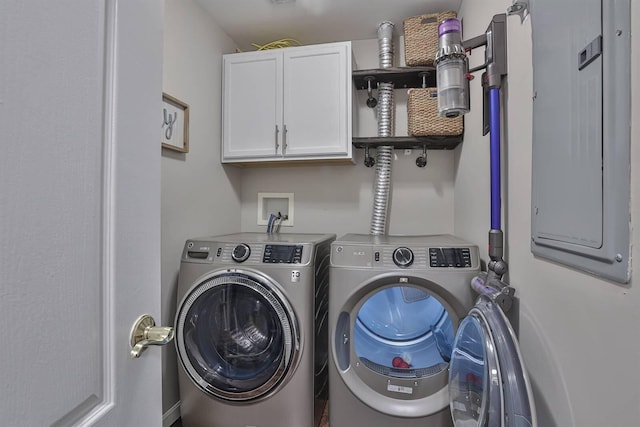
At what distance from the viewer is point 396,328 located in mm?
1489

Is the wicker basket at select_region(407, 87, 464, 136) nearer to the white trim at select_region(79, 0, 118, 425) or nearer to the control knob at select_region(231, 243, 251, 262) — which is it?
the control knob at select_region(231, 243, 251, 262)

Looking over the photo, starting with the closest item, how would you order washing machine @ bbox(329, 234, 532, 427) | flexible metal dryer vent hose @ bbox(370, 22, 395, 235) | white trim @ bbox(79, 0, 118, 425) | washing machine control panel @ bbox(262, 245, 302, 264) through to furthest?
white trim @ bbox(79, 0, 118, 425), washing machine @ bbox(329, 234, 532, 427), washing machine control panel @ bbox(262, 245, 302, 264), flexible metal dryer vent hose @ bbox(370, 22, 395, 235)

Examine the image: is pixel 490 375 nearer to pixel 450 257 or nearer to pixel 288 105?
pixel 450 257

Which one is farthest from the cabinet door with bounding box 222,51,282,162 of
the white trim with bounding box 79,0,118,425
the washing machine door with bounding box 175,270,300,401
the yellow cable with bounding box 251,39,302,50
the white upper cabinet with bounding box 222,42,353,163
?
the white trim with bounding box 79,0,118,425

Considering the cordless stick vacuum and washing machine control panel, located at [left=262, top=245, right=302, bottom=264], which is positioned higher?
Answer: the cordless stick vacuum

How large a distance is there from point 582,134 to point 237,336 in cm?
154

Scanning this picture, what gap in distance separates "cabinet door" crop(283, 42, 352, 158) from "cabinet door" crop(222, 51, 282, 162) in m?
0.07

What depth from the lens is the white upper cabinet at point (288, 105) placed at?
6.22 ft

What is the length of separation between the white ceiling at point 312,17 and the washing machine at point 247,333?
4.75 feet

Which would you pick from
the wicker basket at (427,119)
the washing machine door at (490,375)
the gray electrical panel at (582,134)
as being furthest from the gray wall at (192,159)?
the gray electrical panel at (582,134)

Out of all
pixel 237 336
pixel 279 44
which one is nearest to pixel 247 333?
pixel 237 336

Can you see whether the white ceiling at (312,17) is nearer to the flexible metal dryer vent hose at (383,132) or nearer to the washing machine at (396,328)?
the flexible metal dryer vent hose at (383,132)

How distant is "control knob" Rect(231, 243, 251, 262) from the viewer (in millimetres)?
1499

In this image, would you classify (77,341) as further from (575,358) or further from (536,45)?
(536,45)
